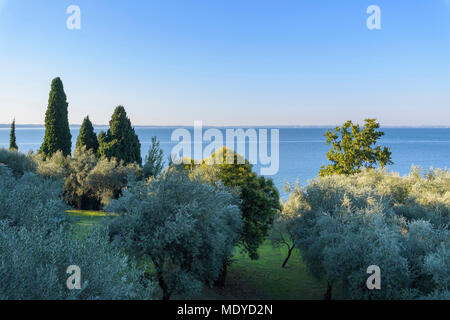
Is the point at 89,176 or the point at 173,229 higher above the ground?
the point at 173,229

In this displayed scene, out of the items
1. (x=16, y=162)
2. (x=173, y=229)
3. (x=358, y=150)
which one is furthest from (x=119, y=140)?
(x=173, y=229)

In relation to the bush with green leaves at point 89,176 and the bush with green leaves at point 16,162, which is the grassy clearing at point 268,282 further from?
the bush with green leaves at point 16,162

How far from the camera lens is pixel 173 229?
14.3 m

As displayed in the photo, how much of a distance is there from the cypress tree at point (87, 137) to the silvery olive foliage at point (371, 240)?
3660 cm

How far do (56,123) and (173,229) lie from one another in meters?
39.2

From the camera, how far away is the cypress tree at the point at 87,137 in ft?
160

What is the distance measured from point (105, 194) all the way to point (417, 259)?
3430 cm

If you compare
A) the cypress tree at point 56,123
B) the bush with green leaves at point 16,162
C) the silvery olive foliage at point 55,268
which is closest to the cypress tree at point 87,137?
the cypress tree at point 56,123

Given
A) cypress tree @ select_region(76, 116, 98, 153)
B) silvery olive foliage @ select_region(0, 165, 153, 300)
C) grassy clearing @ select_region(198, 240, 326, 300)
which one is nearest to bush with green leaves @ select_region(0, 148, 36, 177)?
cypress tree @ select_region(76, 116, 98, 153)

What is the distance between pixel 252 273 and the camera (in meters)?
25.9

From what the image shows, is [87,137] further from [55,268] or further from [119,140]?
[55,268]

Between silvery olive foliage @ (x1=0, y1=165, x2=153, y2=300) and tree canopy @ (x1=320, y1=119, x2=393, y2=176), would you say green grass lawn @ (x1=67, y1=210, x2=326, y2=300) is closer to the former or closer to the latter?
silvery olive foliage @ (x1=0, y1=165, x2=153, y2=300)

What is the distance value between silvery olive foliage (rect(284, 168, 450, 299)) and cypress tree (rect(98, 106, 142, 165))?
1167 inches

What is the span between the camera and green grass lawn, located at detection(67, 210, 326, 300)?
854 inches
